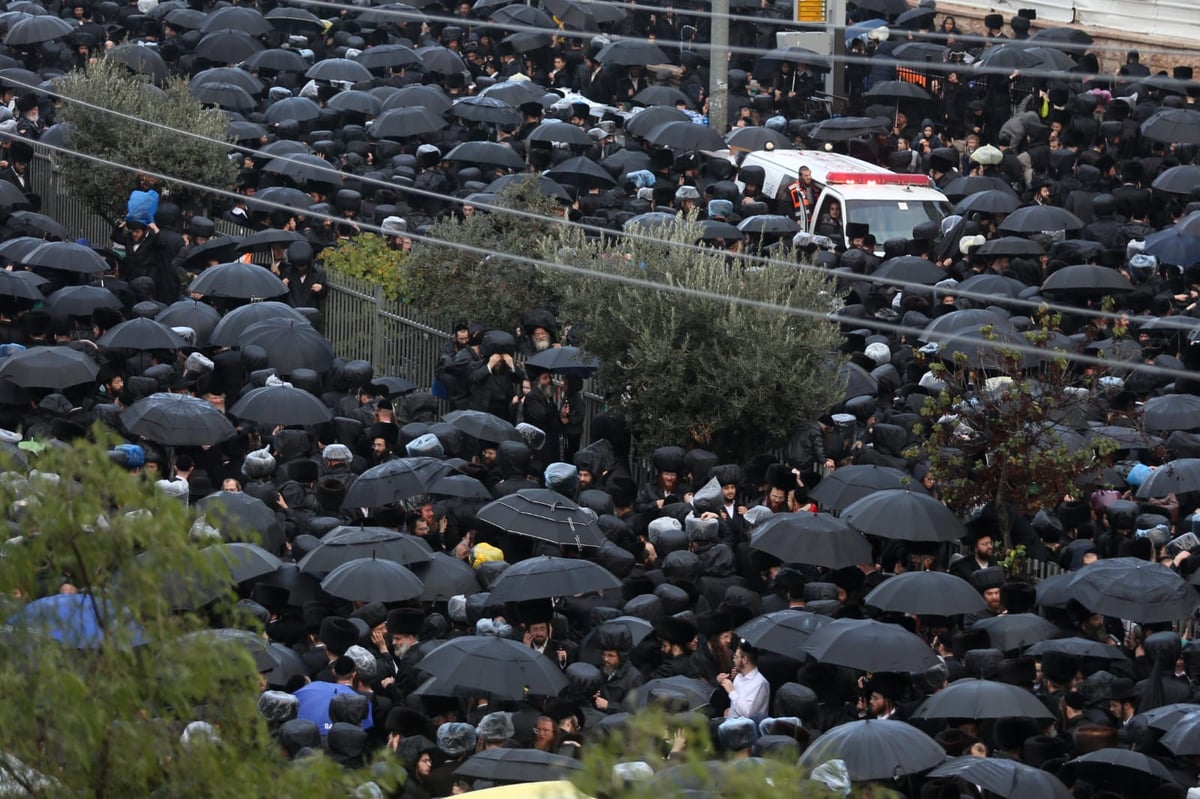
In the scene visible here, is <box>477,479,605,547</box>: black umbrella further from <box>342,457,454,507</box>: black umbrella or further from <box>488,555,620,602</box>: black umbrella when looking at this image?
<box>488,555,620,602</box>: black umbrella

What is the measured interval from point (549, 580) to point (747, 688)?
61.1 inches

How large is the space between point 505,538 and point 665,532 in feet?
3.84

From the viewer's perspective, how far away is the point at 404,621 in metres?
13.3

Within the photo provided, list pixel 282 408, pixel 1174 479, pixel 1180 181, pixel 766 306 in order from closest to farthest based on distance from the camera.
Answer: pixel 1174 479 < pixel 766 306 < pixel 282 408 < pixel 1180 181

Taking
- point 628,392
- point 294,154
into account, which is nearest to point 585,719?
point 628,392

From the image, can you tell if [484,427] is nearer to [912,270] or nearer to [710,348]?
[710,348]

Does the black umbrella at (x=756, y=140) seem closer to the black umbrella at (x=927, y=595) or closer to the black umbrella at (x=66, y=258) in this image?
the black umbrella at (x=66, y=258)

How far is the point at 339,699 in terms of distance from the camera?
11719mm

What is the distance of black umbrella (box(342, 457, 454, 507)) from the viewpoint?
50.0 feet

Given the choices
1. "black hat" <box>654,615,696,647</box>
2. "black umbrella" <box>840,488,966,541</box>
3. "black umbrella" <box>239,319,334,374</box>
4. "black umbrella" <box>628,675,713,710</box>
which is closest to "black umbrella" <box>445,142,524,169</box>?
"black umbrella" <box>239,319,334,374</box>

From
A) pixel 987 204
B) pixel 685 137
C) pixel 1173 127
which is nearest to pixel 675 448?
pixel 987 204

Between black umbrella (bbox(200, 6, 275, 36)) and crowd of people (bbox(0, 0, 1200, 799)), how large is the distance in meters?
0.06

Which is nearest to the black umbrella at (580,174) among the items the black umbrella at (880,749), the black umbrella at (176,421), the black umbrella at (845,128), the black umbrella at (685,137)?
the black umbrella at (685,137)

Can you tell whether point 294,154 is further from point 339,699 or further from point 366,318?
point 339,699
